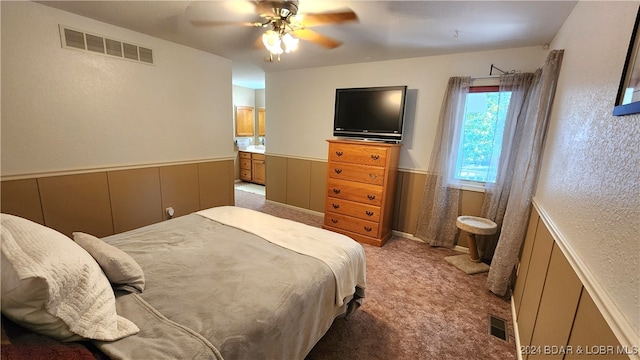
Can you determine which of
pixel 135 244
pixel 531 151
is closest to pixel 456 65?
pixel 531 151

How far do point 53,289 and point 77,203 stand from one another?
230cm

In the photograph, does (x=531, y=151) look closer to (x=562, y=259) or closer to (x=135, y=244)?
(x=562, y=259)

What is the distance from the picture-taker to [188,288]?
126 cm

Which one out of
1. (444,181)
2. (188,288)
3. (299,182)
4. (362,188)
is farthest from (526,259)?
(299,182)

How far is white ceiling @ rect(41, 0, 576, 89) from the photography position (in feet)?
6.30

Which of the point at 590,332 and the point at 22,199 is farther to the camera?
the point at 22,199

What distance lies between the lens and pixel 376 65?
3.53 meters

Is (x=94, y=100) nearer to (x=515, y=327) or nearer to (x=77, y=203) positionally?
(x=77, y=203)

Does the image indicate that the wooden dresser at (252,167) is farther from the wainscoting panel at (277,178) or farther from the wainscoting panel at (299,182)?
the wainscoting panel at (299,182)

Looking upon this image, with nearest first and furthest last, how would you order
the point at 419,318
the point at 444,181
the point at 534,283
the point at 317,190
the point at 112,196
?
the point at 534,283
the point at 419,318
the point at 112,196
the point at 444,181
the point at 317,190

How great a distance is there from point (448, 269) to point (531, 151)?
4.65ft

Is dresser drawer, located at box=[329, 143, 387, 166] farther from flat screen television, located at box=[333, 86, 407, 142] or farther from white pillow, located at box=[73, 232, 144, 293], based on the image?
white pillow, located at box=[73, 232, 144, 293]

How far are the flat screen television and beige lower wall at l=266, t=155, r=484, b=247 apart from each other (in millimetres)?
647

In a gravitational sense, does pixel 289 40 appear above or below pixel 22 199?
above
